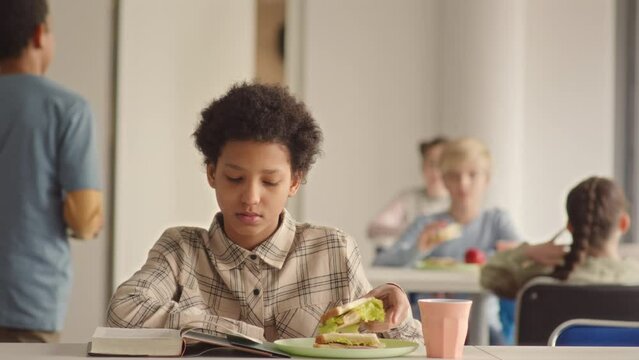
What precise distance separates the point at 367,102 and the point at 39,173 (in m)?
5.00

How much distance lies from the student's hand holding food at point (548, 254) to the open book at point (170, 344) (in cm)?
174

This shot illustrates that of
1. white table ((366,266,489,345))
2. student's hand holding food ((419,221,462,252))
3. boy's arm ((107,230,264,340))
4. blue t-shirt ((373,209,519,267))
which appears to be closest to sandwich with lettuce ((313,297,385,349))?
boy's arm ((107,230,264,340))

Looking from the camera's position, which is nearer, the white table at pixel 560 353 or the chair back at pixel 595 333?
the white table at pixel 560 353

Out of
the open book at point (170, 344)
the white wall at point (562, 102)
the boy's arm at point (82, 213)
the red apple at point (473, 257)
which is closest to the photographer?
the open book at point (170, 344)

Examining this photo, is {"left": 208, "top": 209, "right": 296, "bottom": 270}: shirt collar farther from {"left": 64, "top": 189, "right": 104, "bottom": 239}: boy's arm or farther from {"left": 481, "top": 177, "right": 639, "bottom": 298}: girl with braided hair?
{"left": 481, "top": 177, "right": 639, "bottom": 298}: girl with braided hair

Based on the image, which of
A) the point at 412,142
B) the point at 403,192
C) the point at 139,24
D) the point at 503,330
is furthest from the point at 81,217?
the point at 412,142

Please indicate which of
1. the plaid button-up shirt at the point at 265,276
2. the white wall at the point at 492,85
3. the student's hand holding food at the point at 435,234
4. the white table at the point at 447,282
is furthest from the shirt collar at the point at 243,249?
the white wall at the point at 492,85

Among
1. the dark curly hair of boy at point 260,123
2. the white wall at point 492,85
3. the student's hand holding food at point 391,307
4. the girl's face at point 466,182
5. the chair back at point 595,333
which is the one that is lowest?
the chair back at point 595,333

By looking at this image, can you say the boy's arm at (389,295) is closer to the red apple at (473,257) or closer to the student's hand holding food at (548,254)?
the student's hand holding food at (548,254)

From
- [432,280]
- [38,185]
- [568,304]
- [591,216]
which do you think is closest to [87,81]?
[432,280]

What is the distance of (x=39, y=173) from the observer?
10.1 ft

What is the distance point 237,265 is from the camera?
7.27 ft

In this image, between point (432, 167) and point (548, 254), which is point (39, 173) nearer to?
point (548, 254)

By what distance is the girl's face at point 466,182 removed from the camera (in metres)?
5.09
